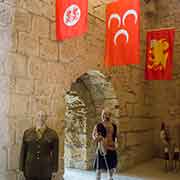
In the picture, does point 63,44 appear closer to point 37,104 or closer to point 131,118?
point 37,104

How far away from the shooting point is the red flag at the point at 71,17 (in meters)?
3.40

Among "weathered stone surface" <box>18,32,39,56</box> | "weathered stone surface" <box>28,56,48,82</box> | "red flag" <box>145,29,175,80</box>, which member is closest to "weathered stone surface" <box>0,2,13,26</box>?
"weathered stone surface" <box>18,32,39,56</box>

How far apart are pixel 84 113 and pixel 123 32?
7.23ft

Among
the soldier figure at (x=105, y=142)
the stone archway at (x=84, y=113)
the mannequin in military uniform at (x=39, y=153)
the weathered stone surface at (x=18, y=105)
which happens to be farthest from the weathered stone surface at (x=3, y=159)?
→ the stone archway at (x=84, y=113)

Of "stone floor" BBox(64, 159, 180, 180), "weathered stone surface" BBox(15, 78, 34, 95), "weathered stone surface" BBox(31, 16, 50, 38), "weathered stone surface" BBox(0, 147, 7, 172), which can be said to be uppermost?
"weathered stone surface" BBox(31, 16, 50, 38)

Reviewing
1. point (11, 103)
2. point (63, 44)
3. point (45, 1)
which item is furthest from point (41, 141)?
point (45, 1)

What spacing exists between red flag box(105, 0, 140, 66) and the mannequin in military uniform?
1440mm

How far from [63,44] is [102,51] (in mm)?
1109

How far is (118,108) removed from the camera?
548 centimetres

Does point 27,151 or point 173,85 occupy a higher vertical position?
point 173,85

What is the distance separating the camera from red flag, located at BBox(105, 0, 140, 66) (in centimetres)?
377

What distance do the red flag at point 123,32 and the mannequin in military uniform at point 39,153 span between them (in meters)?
1.44

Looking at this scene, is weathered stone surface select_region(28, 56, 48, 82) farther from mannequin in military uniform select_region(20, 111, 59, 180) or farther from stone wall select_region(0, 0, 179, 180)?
mannequin in military uniform select_region(20, 111, 59, 180)

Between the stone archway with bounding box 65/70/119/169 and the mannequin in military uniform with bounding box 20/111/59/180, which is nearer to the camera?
the mannequin in military uniform with bounding box 20/111/59/180
